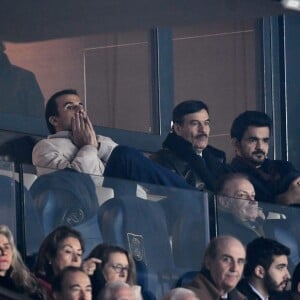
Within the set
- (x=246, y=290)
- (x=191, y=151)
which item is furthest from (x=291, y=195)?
(x=246, y=290)

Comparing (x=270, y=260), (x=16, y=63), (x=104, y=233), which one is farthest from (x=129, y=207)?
(x=16, y=63)

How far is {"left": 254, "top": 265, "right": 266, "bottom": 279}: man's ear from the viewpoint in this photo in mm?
7672

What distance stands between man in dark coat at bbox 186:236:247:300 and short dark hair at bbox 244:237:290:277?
6cm

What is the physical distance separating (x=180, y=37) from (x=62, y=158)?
2.91 metres

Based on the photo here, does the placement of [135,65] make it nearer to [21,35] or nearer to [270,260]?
[21,35]

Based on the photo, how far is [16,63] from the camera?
950cm

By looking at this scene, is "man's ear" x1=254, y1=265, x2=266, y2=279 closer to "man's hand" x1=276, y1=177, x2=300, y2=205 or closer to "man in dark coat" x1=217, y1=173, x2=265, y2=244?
"man in dark coat" x1=217, y1=173, x2=265, y2=244

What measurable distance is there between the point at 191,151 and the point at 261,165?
0.54 metres

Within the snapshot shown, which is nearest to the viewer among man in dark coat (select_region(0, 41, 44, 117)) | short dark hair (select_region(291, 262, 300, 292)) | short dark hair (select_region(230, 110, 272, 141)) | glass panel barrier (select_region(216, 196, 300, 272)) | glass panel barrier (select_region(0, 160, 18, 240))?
glass panel barrier (select_region(0, 160, 18, 240))

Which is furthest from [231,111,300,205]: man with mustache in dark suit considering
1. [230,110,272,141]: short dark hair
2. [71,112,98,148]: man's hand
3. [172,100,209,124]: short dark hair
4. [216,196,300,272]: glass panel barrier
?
[71,112,98,148]: man's hand

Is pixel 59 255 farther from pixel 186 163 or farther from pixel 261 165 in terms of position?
pixel 261 165

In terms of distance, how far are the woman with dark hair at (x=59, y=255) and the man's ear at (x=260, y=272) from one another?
0.88 metres

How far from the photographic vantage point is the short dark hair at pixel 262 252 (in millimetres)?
7641

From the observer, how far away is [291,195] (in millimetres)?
8508
